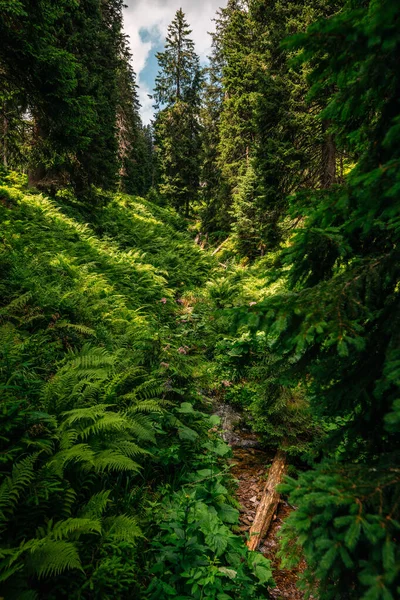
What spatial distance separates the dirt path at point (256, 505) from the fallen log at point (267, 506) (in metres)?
0.10

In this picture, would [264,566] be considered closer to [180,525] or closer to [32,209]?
[180,525]

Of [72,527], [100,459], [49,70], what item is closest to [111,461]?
[100,459]

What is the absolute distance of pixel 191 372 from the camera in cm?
525

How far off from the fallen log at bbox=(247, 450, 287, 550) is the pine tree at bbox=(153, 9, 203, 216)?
24.4 m

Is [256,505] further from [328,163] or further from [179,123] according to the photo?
[179,123]

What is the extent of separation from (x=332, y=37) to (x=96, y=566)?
3651 millimetres

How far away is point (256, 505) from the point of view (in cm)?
395

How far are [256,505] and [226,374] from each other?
9.38 ft

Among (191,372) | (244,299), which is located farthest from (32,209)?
(191,372)

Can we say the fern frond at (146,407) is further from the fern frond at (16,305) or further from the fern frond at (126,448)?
the fern frond at (16,305)

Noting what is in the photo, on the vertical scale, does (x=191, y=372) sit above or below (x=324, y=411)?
below

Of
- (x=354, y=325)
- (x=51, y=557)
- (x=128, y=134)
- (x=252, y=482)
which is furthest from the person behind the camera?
(x=128, y=134)

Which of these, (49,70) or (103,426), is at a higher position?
(49,70)

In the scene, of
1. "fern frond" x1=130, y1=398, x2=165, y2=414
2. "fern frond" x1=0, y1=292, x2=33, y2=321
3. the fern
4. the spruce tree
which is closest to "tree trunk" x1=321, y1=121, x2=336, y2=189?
the spruce tree
